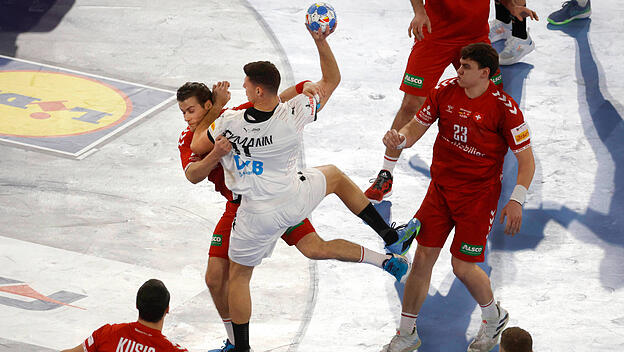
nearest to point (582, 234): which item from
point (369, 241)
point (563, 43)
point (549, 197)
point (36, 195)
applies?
point (549, 197)

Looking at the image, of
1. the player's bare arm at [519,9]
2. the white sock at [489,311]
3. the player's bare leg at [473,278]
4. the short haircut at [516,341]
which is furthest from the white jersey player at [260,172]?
the player's bare arm at [519,9]

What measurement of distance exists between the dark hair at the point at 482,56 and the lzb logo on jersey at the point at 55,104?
5534 millimetres

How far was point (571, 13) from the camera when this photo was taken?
12.5 meters

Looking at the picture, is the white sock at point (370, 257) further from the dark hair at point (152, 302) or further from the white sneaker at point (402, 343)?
the dark hair at point (152, 302)

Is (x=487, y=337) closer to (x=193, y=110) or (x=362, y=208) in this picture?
(x=362, y=208)

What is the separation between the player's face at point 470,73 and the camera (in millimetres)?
5938

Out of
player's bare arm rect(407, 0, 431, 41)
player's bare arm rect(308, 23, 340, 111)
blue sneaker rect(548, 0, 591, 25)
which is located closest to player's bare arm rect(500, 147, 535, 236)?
player's bare arm rect(308, 23, 340, 111)

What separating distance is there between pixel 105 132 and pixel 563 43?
680 cm

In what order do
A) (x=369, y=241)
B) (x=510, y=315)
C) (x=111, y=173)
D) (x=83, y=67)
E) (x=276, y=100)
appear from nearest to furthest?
(x=276, y=100) → (x=510, y=315) → (x=369, y=241) → (x=111, y=173) → (x=83, y=67)

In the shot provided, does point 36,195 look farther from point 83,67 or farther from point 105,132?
point 83,67

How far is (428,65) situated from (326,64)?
2149 mm

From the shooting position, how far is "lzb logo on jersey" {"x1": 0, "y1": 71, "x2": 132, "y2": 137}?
10000mm

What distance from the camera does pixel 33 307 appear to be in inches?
269

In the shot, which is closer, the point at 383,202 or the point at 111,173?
the point at 383,202
